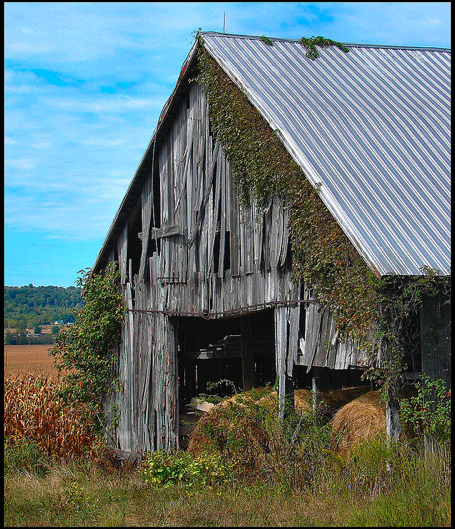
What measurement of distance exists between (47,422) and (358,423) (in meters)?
8.48

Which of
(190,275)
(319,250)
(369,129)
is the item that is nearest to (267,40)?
(369,129)

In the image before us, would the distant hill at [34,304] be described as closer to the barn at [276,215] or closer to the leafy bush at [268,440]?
the barn at [276,215]

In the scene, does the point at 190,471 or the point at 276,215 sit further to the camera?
the point at 276,215

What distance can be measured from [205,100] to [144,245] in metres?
3.76

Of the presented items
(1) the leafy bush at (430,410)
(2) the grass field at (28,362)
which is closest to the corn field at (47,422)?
(2) the grass field at (28,362)

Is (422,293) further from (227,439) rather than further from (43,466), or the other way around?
(43,466)

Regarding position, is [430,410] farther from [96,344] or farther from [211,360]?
[96,344]

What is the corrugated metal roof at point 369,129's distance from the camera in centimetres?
827

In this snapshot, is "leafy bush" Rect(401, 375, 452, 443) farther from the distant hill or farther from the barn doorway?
the distant hill

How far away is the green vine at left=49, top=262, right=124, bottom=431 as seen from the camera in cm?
1553

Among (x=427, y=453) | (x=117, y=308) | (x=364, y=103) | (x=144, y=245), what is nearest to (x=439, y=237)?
(x=427, y=453)

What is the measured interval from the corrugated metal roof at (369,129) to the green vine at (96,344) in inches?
258

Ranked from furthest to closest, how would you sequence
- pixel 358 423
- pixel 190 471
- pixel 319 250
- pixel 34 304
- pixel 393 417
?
1. pixel 34 304
2. pixel 190 471
3. pixel 319 250
4. pixel 358 423
5. pixel 393 417

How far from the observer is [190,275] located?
1284 centimetres
